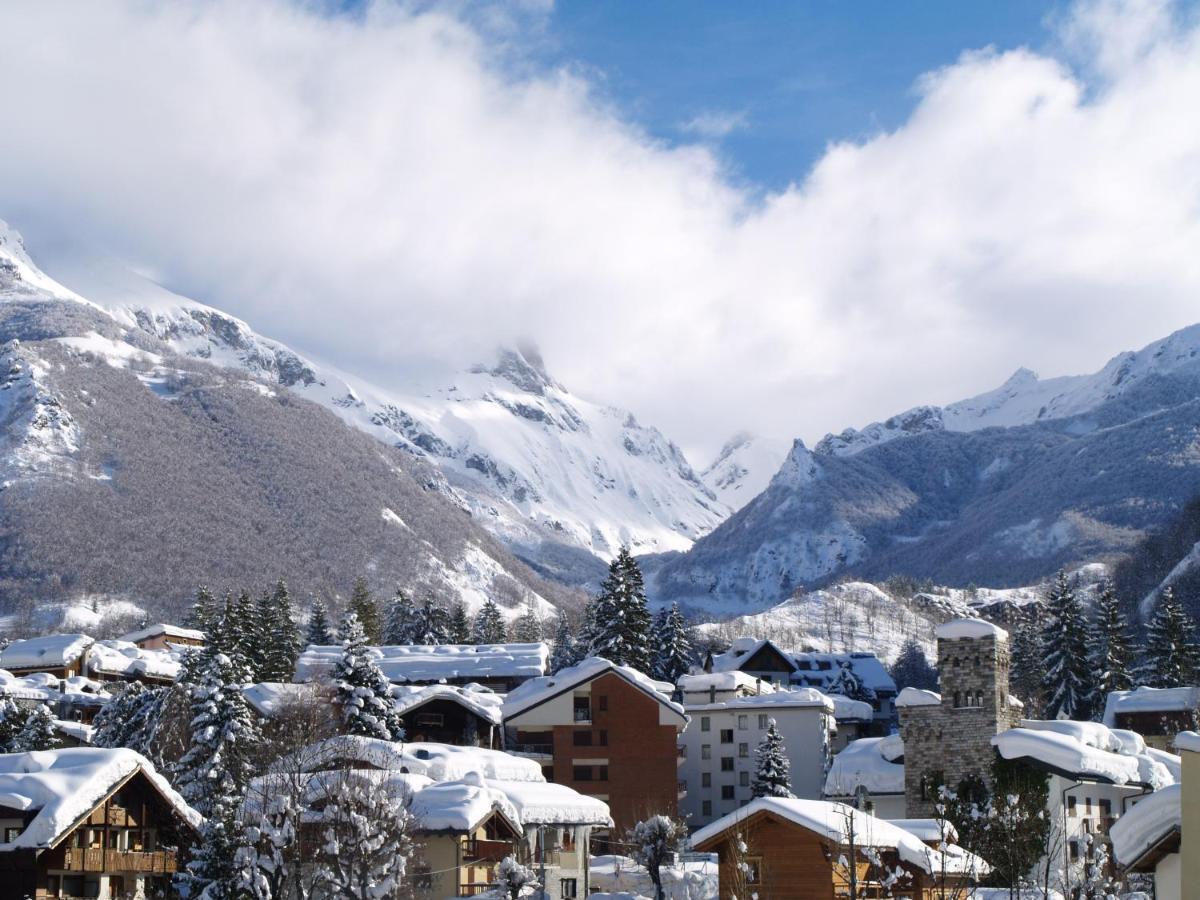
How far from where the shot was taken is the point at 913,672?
139000mm

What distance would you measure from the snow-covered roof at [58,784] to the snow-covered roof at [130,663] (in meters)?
63.5

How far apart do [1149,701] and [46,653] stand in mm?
74938

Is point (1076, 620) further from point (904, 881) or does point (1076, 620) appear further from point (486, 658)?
point (904, 881)

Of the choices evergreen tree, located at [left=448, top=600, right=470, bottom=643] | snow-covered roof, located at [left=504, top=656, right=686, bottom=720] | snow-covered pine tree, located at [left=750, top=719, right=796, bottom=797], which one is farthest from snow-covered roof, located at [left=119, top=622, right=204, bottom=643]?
snow-covered pine tree, located at [left=750, top=719, right=796, bottom=797]

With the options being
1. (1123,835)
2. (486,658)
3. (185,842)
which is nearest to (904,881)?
(1123,835)

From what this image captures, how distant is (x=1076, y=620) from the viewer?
90.9 metres

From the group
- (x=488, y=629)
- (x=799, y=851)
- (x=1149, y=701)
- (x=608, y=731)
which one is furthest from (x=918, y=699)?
(x=488, y=629)

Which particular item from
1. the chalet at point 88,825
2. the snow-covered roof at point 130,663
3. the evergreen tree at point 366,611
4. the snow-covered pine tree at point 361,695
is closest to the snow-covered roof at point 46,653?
the snow-covered roof at point 130,663

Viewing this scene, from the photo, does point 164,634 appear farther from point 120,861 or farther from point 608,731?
point 120,861

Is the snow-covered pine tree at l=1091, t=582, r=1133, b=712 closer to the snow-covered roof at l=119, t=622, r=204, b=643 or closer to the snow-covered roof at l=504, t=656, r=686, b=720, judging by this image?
the snow-covered roof at l=504, t=656, r=686, b=720

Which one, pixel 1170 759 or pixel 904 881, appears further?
pixel 1170 759

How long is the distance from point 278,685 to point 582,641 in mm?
33134

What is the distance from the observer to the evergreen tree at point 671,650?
9975cm

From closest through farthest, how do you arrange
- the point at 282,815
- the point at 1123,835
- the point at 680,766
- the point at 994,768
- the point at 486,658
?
the point at 1123,835
the point at 282,815
the point at 994,768
the point at 680,766
the point at 486,658
